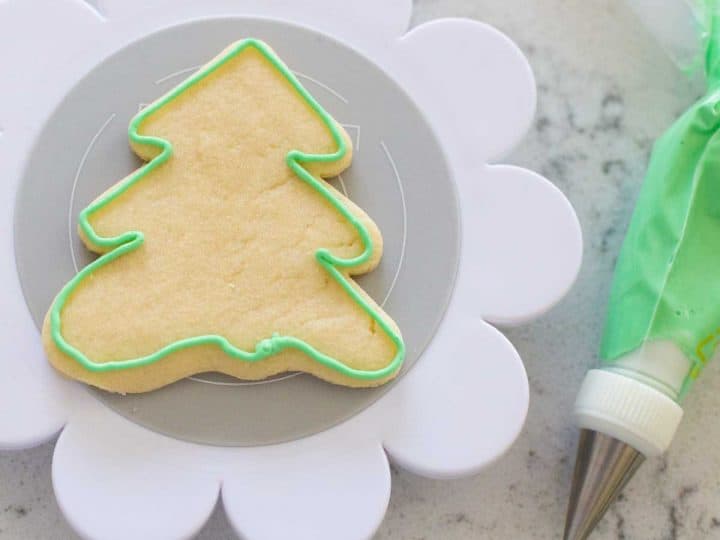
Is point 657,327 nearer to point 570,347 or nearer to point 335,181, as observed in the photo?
point 570,347

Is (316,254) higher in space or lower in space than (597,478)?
higher

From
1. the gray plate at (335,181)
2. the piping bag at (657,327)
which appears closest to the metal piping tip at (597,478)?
the piping bag at (657,327)

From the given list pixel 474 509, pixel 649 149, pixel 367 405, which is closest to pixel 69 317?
pixel 367 405

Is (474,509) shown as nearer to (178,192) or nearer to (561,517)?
(561,517)

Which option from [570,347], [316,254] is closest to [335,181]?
[316,254]

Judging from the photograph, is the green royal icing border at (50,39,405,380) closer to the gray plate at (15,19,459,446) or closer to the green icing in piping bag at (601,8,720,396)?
the gray plate at (15,19,459,446)

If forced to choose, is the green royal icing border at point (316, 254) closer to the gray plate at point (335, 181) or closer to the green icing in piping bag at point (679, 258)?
the gray plate at point (335, 181)
